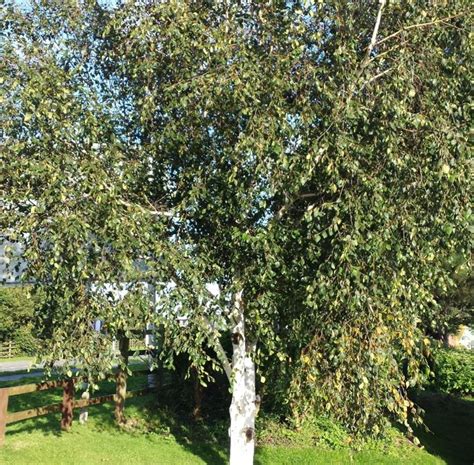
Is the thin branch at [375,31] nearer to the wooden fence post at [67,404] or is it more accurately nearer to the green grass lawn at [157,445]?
the green grass lawn at [157,445]

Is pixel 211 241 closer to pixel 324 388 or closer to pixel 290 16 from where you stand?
pixel 324 388

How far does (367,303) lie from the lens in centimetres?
592

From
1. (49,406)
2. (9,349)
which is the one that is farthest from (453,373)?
(9,349)

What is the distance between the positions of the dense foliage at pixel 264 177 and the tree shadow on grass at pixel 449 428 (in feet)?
19.7

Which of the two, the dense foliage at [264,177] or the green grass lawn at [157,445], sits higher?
the dense foliage at [264,177]

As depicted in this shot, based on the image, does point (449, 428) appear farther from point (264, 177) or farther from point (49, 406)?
point (264, 177)

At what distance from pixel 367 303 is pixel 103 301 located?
9.08 ft

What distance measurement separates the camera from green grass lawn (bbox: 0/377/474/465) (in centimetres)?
873

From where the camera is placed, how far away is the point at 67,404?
9.63m

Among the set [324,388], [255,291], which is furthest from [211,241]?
[324,388]

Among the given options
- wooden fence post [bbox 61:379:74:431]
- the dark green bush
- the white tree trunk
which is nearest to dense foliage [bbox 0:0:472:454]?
the white tree trunk

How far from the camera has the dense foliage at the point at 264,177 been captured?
5.63 meters

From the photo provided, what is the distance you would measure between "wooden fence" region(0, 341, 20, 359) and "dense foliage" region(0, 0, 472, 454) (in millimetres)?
25961

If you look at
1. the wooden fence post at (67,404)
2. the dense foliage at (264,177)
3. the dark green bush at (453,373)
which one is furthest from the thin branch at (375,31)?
the dark green bush at (453,373)
